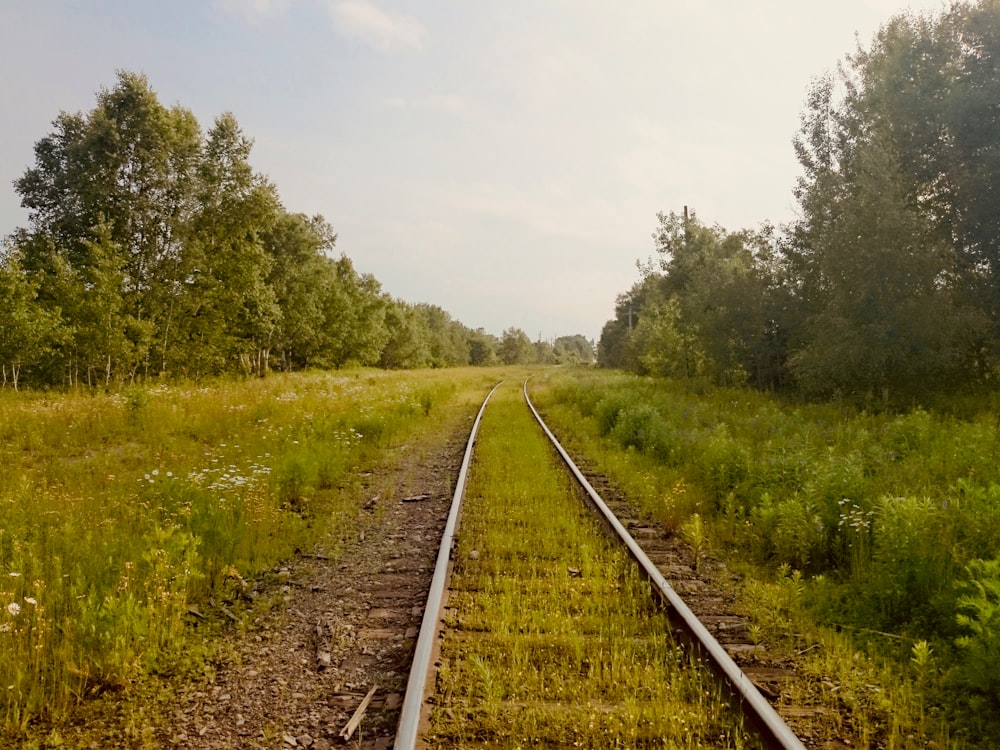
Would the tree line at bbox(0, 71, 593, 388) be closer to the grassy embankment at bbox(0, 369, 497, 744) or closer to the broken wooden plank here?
the grassy embankment at bbox(0, 369, 497, 744)

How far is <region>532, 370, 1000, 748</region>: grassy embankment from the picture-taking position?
128 inches

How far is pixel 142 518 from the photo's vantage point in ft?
18.7

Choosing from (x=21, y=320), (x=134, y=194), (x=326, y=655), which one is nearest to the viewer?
(x=326, y=655)

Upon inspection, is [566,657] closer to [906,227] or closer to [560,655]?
[560,655]

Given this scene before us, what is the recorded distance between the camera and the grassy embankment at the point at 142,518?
3494mm

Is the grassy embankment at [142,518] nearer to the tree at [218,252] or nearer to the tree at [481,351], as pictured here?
the tree at [218,252]

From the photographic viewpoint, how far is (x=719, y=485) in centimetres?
796

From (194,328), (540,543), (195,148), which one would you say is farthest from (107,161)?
(540,543)

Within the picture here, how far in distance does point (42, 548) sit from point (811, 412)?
48.8ft

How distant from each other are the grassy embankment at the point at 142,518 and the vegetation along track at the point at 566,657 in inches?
65.7

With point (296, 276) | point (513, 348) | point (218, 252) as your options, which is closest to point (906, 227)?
point (218, 252)

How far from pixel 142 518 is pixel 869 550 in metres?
6.91

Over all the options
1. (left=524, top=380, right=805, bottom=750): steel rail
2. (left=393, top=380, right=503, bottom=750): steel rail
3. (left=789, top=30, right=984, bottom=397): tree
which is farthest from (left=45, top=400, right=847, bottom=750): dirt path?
(left=789, top=30, right=984, bottom=397): tree

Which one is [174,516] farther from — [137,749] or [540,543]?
[540,543]
